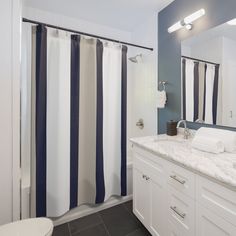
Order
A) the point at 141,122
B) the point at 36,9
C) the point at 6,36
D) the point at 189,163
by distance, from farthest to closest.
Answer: the point at 141,122 → the point at 36,9 → the point at 6,36 → the point at 189,163

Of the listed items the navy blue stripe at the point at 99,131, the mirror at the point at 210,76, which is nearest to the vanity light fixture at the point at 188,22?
the mirror at the point at 210,76

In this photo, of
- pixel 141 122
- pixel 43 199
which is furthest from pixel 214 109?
pixel 43 199

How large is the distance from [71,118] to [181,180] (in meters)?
1.17

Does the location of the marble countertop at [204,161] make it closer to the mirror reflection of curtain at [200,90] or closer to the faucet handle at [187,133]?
the faucet handle at [187,133]

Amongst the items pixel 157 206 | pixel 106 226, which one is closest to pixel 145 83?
pixel 157 206

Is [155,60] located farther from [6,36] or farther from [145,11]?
[6,36]

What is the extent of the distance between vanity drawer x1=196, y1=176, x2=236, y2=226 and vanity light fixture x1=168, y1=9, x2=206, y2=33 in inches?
57.1

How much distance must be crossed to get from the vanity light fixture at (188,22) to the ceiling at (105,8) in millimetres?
326

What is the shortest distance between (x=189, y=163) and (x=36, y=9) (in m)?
2.28

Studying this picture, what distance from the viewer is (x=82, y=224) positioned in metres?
1.68

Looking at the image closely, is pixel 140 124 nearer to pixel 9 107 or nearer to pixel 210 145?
pixel 210 145

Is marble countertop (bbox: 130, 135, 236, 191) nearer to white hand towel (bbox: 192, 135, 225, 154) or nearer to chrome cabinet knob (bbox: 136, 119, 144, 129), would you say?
white hand towel (bbox: 192, 135, 225, 154)

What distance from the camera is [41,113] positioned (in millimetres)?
1535

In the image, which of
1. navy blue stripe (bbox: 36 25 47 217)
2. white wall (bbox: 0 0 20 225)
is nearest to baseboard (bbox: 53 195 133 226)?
navy blue stripe (bbox: 36 25 47 217)
